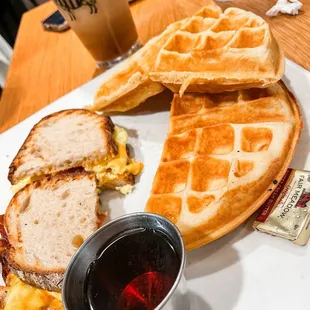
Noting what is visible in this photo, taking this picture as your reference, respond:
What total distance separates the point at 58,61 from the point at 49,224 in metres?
1.44

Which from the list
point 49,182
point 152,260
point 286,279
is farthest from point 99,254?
point 49,182

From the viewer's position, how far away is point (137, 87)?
1.72 meters

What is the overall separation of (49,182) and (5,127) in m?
0.81

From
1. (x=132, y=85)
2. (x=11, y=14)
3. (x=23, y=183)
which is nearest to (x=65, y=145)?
(x=23, y=183)

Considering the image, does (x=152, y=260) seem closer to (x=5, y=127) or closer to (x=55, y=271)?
(x=55, y=271)

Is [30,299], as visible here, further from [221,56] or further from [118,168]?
[221,56]

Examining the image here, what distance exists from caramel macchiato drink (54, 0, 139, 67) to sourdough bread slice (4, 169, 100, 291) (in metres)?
0.84

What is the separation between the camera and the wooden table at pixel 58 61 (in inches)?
92.6

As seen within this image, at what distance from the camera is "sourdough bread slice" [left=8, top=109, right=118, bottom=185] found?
1.72 metres

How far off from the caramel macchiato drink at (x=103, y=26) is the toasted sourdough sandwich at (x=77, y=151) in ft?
1.56

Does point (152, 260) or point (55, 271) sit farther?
point (55, 271)

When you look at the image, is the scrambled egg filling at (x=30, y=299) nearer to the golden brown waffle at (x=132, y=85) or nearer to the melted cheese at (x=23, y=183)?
the melted cheese at (x=23, y=183)

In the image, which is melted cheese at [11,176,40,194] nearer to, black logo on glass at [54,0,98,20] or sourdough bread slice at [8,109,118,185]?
sourdough bread slice at [8,109,118,185]

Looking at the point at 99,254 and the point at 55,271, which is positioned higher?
the point at 99,254
